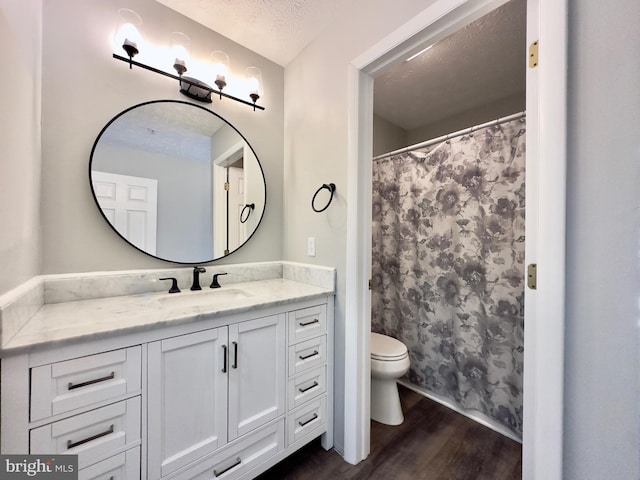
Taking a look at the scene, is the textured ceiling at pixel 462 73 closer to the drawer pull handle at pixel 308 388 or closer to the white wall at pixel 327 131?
the white wall at pixel 327 131

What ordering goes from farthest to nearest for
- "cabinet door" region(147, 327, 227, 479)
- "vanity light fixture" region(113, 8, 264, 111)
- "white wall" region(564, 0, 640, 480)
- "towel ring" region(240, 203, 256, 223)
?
"towel ring" region(240, 203, 256, 223) < "vanity light fixture" region(113, 8, 264, 111) < "cabinet door" region(147, 327, 227, 479) < "white wall" region(564, 0, 640, 480)

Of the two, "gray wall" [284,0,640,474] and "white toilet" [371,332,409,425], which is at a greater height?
"gray wall" [284,0,640,474]

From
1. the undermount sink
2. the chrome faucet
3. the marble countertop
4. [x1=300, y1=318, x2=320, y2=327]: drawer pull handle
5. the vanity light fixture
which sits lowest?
[x1=300, y1=318, x2=320, y2=327]: drawer pull handle

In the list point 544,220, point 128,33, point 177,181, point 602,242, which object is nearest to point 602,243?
point 602,242

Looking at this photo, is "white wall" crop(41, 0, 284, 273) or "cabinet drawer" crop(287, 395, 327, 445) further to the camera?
"cabinet drawer" crop(287, 395, 327, 445)

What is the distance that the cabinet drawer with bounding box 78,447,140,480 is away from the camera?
787 mm

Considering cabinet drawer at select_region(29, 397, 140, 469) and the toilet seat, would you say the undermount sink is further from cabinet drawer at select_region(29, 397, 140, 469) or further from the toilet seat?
the toilet seat

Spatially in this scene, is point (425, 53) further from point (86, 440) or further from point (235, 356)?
point (86, 440)

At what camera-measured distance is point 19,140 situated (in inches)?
34.4

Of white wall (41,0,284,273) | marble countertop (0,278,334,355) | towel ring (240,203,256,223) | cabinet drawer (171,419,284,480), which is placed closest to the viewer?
marble countertop (0,278,334,355)

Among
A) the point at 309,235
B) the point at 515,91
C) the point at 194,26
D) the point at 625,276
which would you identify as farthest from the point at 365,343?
the point at 515,91

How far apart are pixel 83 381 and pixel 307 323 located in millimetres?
859

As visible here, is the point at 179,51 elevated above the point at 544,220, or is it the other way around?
the point at 179,51
